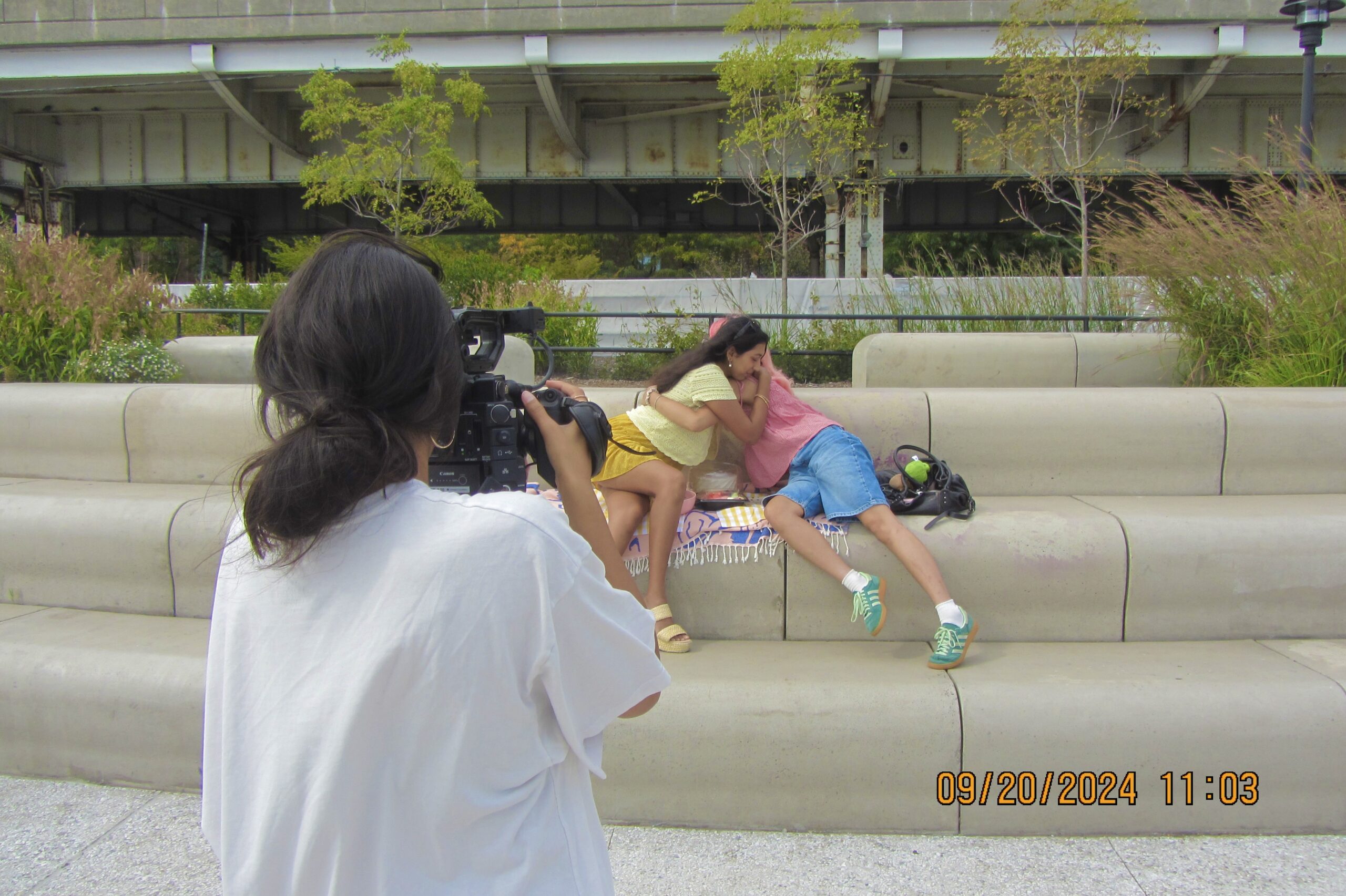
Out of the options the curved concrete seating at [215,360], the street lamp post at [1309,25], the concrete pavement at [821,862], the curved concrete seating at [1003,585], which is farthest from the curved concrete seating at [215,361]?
the street lamp post at [1309,25]

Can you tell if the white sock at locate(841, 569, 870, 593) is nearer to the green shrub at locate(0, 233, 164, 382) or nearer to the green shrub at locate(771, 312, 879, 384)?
the green shrub at locate(771, 312, 879, 384)

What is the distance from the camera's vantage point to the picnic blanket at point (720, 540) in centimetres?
384

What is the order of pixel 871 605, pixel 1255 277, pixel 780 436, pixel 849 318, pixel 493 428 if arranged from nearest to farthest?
pixel 493 428
pixel 871 605
pixel 780 436
pixel 1255 277
pixel 849 318

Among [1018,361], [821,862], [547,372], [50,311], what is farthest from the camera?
[1018,361]

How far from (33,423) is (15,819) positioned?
2.65m

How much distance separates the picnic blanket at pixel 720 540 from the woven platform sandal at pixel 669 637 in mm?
248

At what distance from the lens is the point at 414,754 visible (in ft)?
3.45

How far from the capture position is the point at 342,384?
42.0 inches

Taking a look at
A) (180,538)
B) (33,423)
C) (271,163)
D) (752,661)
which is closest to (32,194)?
(271,163)

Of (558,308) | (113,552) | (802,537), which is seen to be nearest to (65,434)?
(113,552)

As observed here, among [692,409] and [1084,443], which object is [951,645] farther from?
[1084,443]
